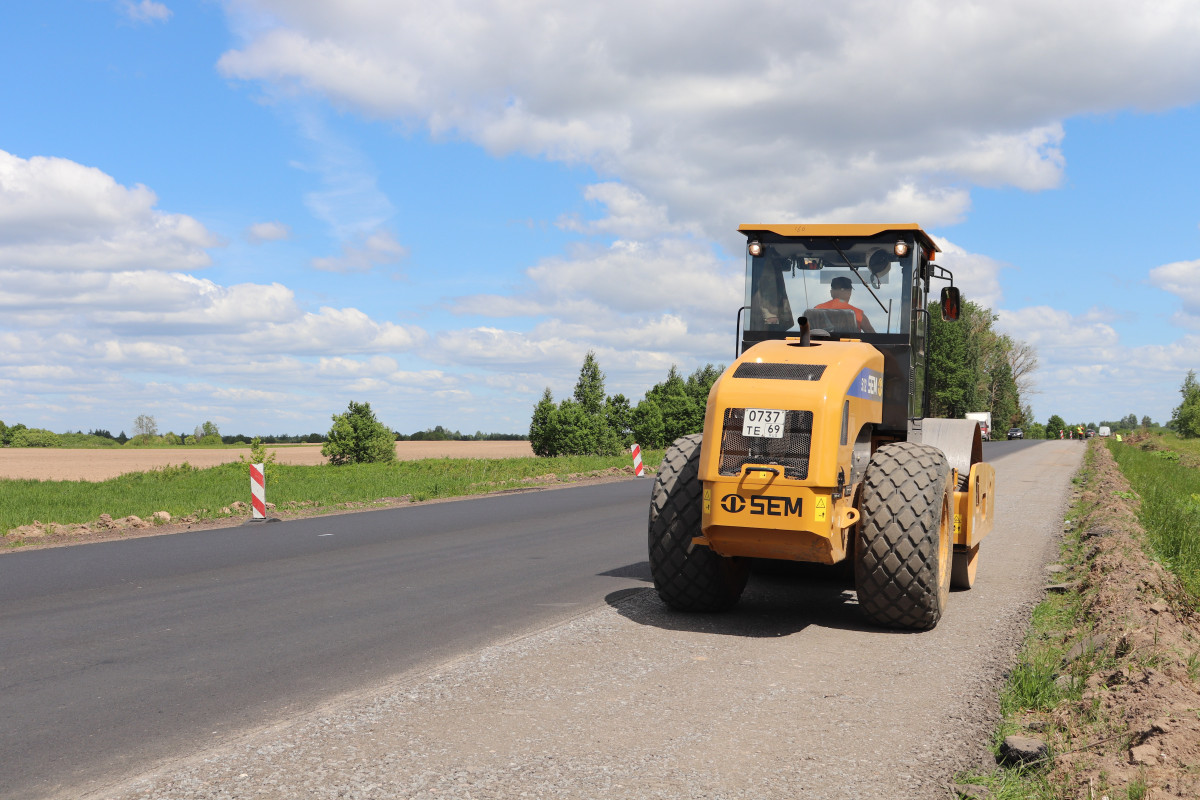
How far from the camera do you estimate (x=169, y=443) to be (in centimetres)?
9950

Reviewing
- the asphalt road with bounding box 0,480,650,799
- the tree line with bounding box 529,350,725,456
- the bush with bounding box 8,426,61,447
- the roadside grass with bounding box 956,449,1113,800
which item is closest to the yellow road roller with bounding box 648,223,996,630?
the roadside grass with bounding box 956,449,1113,800

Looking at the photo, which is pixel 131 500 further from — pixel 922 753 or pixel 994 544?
pixel 922 753

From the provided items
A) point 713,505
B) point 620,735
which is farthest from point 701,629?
point 620,735

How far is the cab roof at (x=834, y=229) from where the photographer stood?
8.43m

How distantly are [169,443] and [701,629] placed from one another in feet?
339

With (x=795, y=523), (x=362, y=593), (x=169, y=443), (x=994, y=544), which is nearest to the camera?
(x=795, y=523)

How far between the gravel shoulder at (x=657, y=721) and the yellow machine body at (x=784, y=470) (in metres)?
0.81

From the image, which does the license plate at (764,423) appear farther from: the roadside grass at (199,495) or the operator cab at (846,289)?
the roadside grass at (199,495)

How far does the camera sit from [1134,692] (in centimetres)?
516

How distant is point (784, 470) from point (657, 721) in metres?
2.24

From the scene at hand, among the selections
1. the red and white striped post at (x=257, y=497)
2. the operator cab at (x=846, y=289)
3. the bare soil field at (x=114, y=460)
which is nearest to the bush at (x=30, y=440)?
the bare soil field at (x=114, y=460)

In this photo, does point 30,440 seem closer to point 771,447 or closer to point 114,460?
point 114,460

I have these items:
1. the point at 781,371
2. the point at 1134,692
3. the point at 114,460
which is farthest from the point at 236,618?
the point at 114,460

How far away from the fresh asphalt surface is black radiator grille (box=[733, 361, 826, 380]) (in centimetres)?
263
